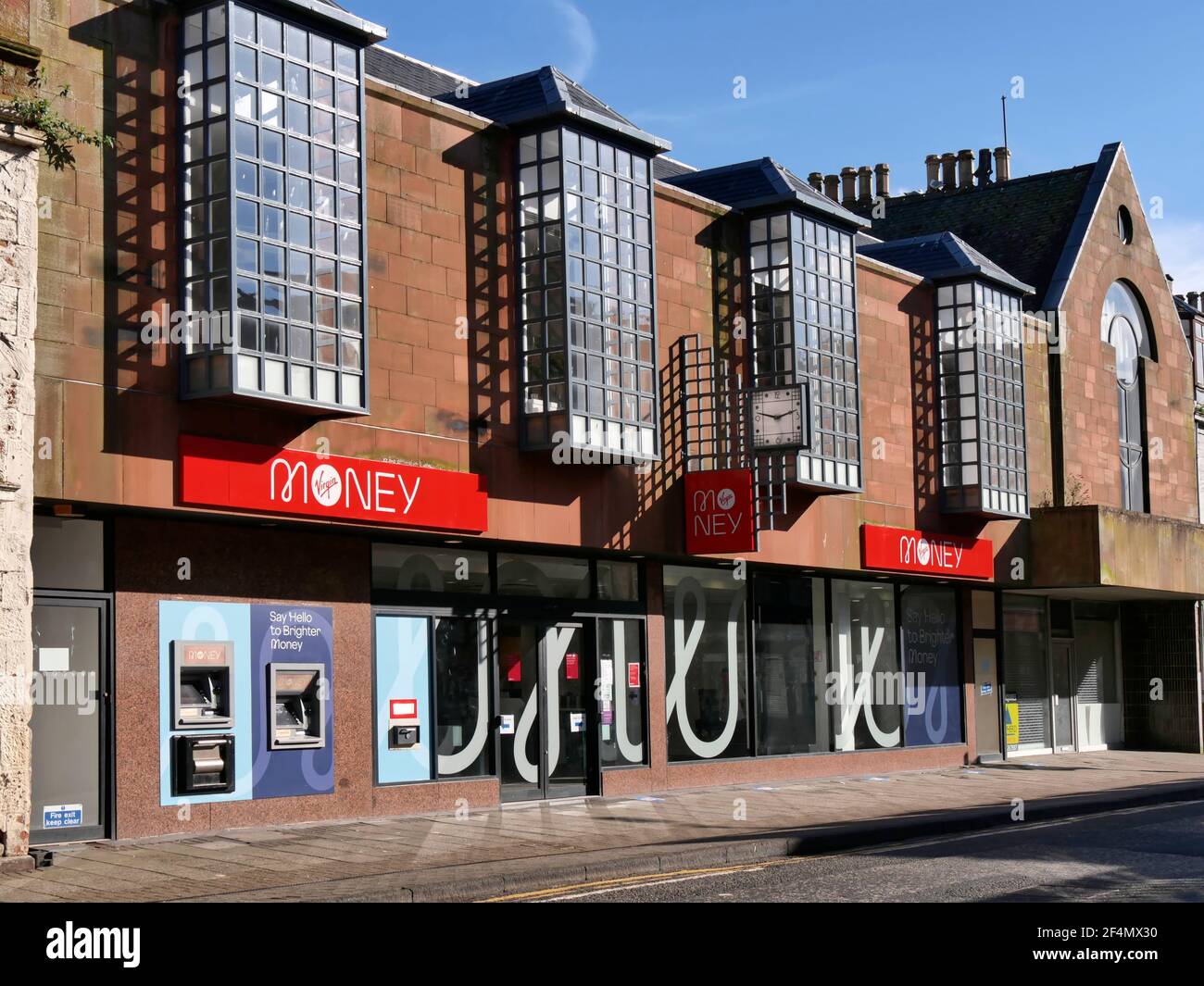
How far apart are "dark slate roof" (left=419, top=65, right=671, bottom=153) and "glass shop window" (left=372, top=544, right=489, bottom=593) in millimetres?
5500

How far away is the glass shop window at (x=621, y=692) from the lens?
20359 millimetres

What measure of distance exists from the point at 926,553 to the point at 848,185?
16.1 m

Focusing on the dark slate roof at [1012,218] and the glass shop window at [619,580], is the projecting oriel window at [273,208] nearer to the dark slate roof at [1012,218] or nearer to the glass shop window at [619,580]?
the glass shop window at [619,580]

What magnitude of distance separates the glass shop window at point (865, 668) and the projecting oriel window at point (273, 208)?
12199 mm

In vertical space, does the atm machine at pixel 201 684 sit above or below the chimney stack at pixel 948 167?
below

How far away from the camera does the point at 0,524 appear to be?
12211 millimetres

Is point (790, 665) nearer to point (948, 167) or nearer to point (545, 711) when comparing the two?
point (545, 711)

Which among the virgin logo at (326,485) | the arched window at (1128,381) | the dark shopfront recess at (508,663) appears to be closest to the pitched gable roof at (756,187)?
the dark shopfront recess at (508,663)

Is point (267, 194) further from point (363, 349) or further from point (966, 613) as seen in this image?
point (966, 613)

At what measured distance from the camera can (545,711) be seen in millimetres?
19547

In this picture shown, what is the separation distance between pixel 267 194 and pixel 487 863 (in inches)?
274

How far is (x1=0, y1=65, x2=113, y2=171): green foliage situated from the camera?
41.3 ft

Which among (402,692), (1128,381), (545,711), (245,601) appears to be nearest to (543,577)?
(545,711)

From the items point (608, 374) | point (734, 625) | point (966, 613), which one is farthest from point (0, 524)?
point (966, 613)
